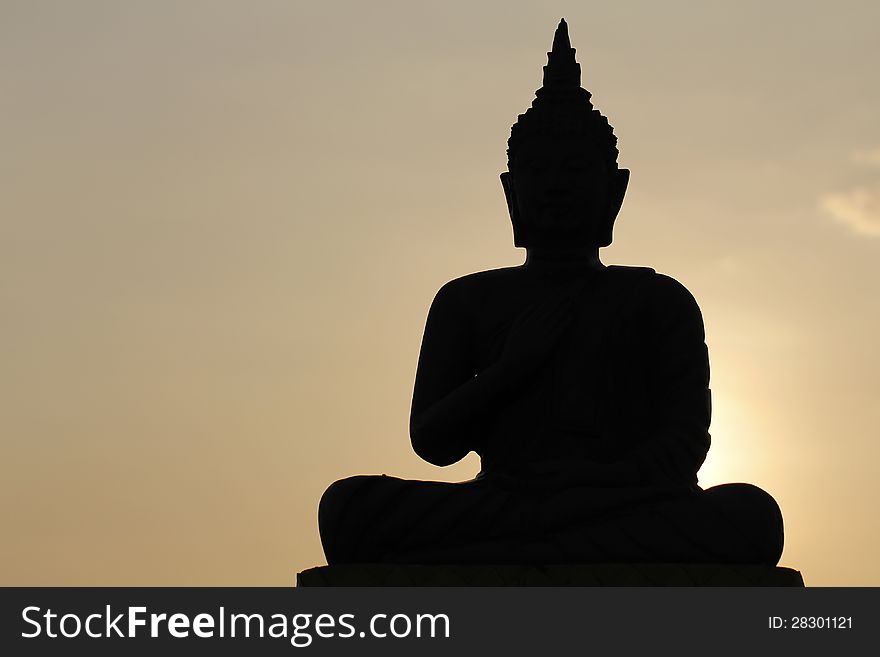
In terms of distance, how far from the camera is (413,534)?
31.8 feet

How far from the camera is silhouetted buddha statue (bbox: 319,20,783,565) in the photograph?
9633 millimetres

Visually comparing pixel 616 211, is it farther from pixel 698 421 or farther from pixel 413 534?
Result: pixel 413 534

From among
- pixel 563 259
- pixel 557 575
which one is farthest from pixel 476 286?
pixel 557 575

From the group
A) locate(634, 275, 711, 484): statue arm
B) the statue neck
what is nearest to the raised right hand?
the statue neck

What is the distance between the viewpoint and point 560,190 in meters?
10.6

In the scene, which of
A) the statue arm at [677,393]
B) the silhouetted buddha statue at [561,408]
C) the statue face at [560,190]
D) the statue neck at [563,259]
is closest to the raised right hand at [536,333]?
the silhouetted buddha statue at [561,408]

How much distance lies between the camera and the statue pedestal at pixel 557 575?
932cm

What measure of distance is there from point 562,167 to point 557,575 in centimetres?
247

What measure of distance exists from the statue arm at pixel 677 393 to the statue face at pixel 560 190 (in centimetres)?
56

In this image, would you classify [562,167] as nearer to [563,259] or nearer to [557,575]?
[563,259]
